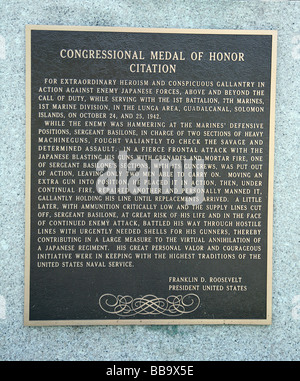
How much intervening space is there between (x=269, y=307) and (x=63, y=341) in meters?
1.87

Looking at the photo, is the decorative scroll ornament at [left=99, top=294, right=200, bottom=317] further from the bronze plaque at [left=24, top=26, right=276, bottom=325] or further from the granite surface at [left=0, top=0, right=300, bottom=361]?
the granite surface at [left=0, top=0, right=300, bottom=361]

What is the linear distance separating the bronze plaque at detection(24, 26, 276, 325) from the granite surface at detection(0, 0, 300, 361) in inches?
5.1

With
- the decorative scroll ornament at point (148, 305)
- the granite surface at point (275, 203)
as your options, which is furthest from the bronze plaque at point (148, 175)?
the granite surface at point (275, 203)

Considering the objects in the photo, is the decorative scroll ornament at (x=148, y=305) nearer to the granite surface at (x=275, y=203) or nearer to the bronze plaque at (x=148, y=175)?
the bronze plaque at (x=148, y=175)

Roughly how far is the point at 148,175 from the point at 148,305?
1146mm

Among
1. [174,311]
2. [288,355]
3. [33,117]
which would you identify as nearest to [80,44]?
[33,117]

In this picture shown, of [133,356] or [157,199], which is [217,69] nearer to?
[157,199]

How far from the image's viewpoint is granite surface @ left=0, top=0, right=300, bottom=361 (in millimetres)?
3633

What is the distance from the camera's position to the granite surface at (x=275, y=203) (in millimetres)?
3633

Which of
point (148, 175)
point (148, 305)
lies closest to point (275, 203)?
point (148, 175)

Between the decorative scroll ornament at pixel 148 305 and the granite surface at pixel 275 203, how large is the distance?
181 millimetres

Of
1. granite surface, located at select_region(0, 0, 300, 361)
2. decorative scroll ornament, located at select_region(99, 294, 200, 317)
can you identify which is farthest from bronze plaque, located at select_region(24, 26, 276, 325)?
granite surface, located at select_region(0, 0, 300, 361)

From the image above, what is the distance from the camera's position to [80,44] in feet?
11.7

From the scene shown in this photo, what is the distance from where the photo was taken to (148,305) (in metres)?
3.62
